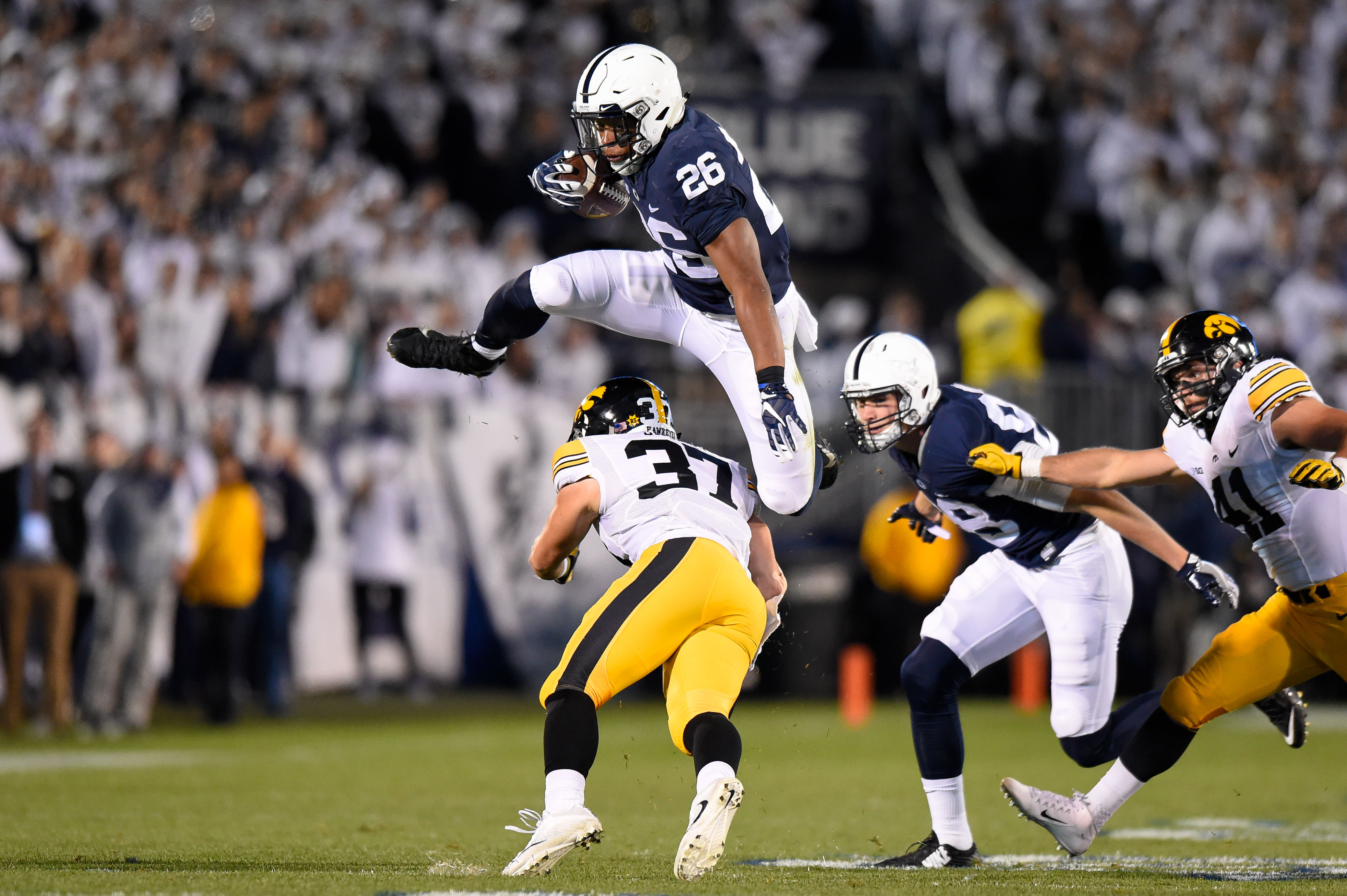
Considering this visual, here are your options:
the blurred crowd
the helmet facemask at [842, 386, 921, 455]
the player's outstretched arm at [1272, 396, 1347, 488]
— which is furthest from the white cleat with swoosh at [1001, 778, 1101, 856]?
the blurred crowd

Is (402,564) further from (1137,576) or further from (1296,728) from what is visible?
(1296,728)

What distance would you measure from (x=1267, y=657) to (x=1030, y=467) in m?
1.01

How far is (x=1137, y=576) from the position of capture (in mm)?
13484

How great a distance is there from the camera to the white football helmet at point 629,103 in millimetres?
5684

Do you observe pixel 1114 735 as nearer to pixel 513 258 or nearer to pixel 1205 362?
pixel 1205 362

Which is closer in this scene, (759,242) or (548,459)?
(759,242)

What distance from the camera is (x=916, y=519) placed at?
257 inches

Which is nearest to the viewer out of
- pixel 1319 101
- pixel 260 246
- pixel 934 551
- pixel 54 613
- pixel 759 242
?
pixel 759 242

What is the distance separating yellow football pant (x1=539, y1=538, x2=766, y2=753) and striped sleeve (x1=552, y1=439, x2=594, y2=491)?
1.04ft

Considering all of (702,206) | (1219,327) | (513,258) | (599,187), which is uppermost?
(513,258)

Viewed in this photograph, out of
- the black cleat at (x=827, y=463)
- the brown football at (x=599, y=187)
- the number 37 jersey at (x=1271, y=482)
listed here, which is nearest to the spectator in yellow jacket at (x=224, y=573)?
the brown football at (x=599, y=187)

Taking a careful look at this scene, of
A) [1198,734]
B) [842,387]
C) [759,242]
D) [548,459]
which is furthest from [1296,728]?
[548,459]

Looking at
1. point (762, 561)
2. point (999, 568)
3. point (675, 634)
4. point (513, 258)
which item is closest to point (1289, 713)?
point (999, 568)

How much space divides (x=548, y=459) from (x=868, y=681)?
3125mm
